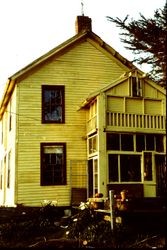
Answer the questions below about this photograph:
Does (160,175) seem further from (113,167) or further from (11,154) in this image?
(11,154)

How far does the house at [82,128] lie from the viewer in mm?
20172

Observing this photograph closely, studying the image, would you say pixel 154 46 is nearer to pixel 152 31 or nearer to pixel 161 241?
pixel 152 31

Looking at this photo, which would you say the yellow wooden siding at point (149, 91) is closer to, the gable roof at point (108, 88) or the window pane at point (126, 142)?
the gable roof at point (108, 88)

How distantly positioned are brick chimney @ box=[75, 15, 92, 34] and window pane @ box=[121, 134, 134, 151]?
777 centimetres

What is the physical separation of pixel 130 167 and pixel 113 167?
0.92 m

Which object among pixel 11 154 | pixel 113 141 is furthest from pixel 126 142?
A: pixel 11 154

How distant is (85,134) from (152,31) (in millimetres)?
11757

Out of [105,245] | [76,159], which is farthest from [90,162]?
[105,245]

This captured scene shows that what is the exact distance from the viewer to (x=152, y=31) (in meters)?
11.3

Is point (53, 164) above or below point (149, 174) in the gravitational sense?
above

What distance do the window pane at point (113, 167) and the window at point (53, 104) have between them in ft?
12.8

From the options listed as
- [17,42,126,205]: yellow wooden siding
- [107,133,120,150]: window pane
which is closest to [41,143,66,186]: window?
[17,42,126,205]: yellow wooden siding

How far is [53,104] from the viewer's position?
22.5 m

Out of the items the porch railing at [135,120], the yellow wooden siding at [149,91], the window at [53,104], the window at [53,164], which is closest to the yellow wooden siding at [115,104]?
the porch railing at [135,120]
